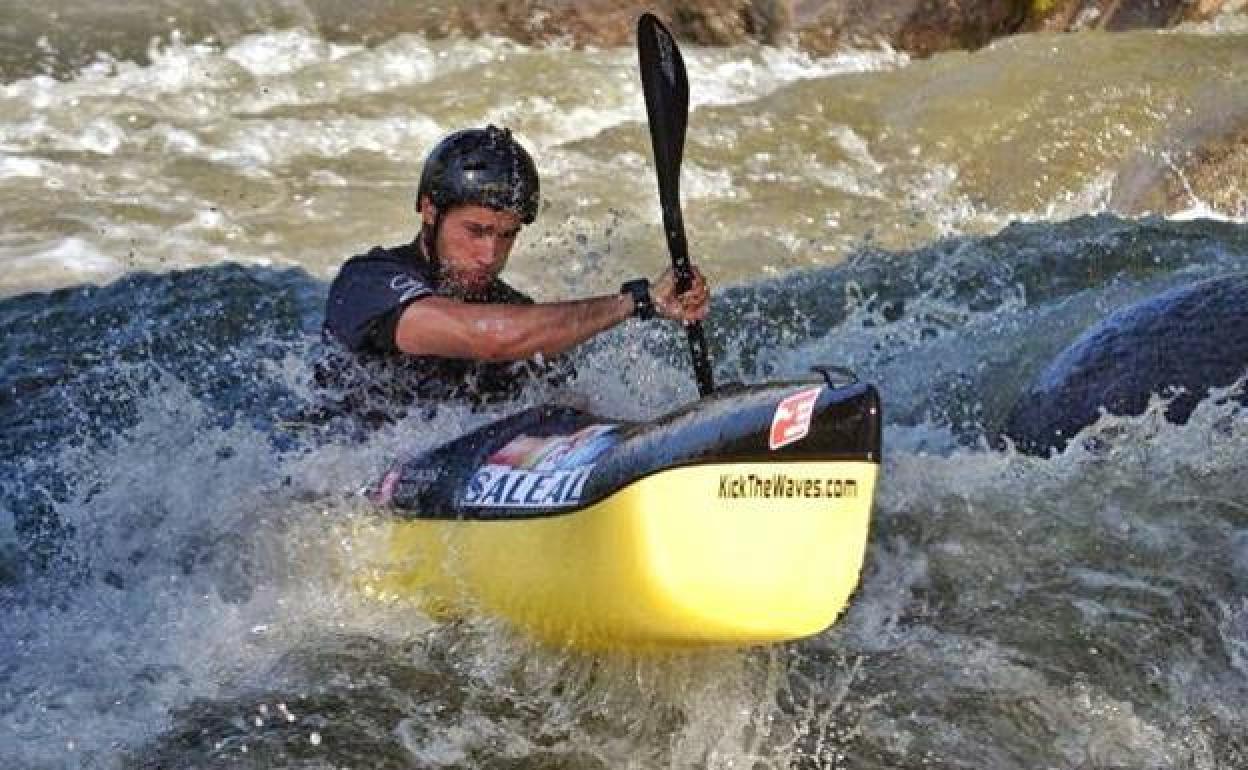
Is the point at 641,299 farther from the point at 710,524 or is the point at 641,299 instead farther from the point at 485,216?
the point at 710,524

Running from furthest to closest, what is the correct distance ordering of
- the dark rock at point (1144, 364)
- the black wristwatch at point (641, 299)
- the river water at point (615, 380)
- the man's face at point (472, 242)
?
the dark rock at point (1144, 364)
the man's face at point (472, 242)
the black wristwatch at point (641, 299)
the river water at point (615, 380)

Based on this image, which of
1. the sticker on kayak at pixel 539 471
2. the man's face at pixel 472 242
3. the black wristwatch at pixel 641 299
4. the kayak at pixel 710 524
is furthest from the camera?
the man's face at pixel 472 242

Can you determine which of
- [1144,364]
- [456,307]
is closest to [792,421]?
[456,307]

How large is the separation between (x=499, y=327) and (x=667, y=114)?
0.76 meters

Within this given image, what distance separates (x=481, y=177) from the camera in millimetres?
5051

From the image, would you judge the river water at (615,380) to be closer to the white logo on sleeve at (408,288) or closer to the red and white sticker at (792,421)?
the white logo on sleeve at (408,288)

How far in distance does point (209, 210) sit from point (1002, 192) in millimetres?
3603

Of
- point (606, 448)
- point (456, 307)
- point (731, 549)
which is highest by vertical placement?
point (456, 307)

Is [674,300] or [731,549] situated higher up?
[674,300]

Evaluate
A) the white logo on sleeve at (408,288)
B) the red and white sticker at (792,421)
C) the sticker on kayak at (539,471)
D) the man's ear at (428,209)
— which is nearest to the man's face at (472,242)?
the man's ear at (428,209)

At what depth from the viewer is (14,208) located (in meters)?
9.09

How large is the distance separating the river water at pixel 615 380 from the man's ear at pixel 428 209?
493 mm

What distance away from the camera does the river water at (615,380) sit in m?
4.55

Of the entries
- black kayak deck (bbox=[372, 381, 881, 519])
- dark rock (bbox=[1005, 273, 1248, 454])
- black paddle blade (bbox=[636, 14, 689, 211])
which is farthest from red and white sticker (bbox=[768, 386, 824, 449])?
dark rock (bbox=[1005, 273, 1248, 454])
